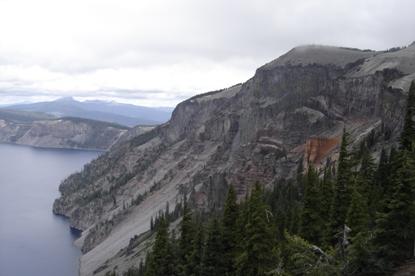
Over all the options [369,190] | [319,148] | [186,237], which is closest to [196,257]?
[186,237]

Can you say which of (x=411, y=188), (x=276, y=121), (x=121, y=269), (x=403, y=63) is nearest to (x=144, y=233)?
(x=121, y=269)

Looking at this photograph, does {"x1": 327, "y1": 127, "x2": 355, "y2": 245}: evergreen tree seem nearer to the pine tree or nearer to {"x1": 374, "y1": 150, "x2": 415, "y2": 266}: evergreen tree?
the pine tree

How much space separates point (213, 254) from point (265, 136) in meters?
98.3

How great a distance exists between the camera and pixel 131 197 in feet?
574

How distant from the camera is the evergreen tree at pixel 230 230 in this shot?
33.6 metres

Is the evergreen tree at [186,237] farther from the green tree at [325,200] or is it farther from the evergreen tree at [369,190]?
→ the evergreen tree at [369,190]

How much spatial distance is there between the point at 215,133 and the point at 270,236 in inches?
6207

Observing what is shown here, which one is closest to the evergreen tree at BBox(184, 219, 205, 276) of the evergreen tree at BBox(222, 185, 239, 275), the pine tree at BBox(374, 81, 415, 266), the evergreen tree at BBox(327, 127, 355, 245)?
the evergreen tree at BBox(222, 185, 239, 275)

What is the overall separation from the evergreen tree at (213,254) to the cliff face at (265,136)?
5429 centimetres

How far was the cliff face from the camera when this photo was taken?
348ft

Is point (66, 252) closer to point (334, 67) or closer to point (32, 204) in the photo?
point (32, 204)

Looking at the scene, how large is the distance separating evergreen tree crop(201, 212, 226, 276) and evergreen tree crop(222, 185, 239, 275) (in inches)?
22.4

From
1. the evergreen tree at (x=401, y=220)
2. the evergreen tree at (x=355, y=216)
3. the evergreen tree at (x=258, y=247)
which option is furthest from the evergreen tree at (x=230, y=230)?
the evergreen tree at (x=401, y=220)

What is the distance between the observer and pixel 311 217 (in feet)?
114
